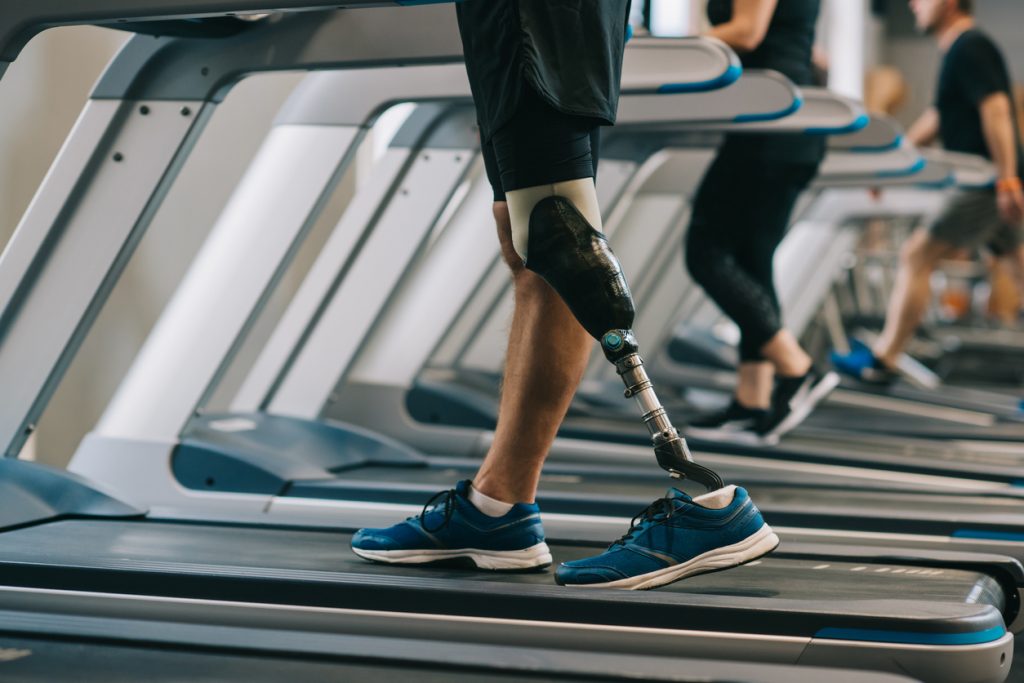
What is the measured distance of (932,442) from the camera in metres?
4.25

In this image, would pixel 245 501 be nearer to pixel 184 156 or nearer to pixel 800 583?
pixel 184 156

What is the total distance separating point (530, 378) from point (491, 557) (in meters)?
0.29

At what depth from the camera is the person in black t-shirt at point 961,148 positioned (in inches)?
210

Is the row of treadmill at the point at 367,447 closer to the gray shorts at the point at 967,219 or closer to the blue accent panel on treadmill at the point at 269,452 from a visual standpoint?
the blue accent panel on treadmill at the point at 269,452

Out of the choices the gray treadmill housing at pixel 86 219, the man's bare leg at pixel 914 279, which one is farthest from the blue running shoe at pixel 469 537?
the man's bare leg at pixel 914 279

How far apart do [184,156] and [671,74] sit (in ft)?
3.05

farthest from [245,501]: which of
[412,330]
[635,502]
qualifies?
[412,330]

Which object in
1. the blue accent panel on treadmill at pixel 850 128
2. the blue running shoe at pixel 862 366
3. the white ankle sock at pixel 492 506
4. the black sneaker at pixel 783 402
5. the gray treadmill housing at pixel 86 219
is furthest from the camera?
the blue running shoe at pixel 862 366

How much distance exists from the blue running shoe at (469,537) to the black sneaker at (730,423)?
1.91 meters

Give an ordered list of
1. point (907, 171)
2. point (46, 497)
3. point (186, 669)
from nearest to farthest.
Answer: point (186, 669)
point (46, 497)
point (907, 171)

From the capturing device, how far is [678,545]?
5.57 ft

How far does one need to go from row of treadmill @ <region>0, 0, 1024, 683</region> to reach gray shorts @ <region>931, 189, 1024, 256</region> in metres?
1.20

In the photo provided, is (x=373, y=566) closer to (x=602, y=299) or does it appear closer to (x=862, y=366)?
(x=602, y=299)

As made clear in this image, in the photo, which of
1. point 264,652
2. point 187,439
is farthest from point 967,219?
point 264,652
